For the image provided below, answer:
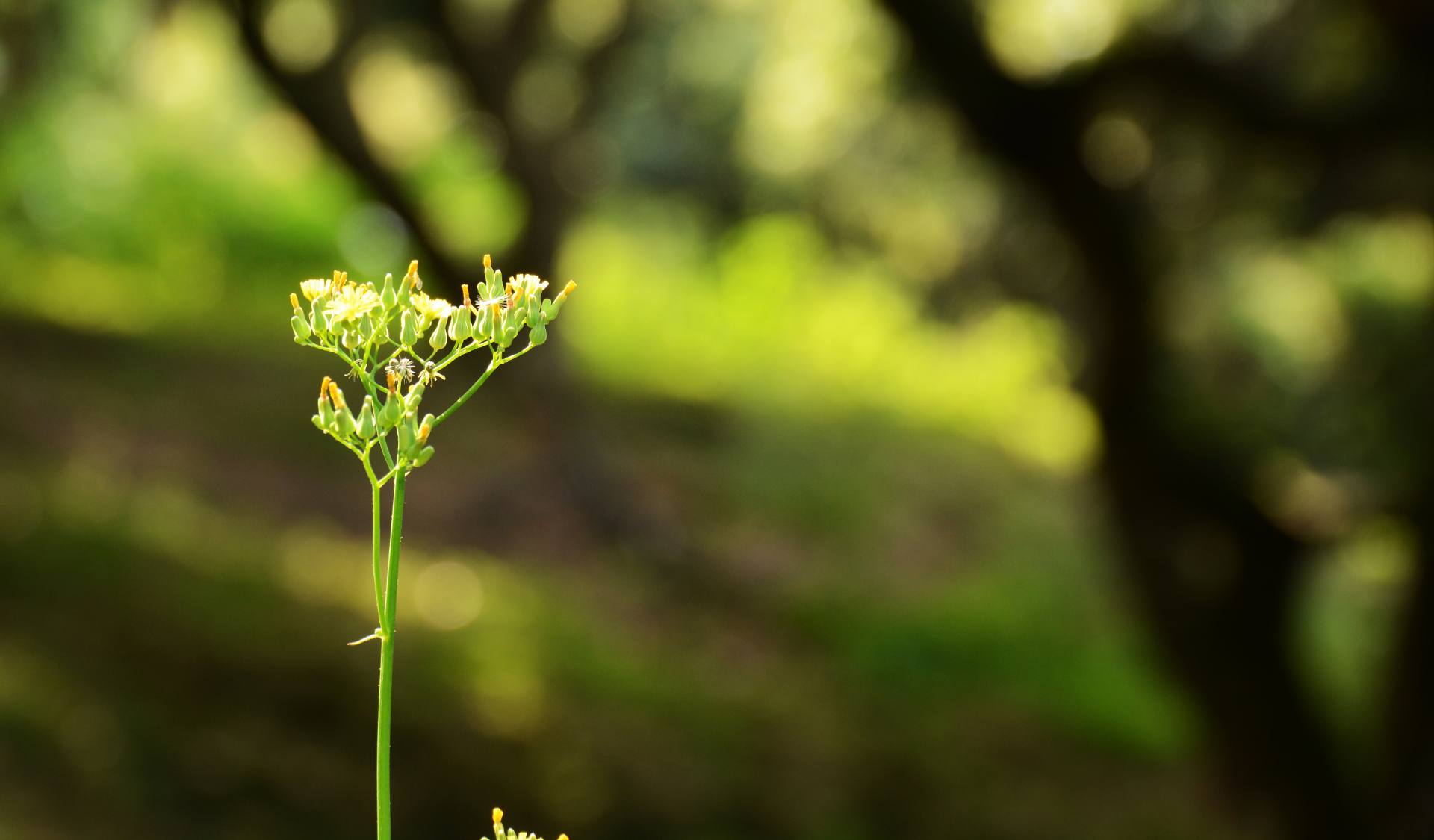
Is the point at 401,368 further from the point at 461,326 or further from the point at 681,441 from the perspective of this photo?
the point at 681,441

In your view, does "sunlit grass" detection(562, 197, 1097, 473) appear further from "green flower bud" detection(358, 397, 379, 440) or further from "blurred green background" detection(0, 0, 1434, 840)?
"green flower bud" detection(358, 397, 379, 440)

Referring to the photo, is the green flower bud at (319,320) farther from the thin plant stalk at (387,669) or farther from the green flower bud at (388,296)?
the thin plant stalk at (387,669)

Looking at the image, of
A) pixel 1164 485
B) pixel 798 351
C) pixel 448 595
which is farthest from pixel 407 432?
pixel 798 351

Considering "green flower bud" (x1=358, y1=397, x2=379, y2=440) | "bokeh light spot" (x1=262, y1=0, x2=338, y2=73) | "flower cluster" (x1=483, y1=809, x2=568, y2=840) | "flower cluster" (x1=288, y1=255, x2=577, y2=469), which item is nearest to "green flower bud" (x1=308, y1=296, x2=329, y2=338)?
"flower cluster" (x1=288, y1=255, x2=577, y2=469)

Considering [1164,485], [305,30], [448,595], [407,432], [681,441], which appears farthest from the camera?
[681,441]

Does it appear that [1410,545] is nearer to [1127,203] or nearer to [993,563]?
[1127,203]
